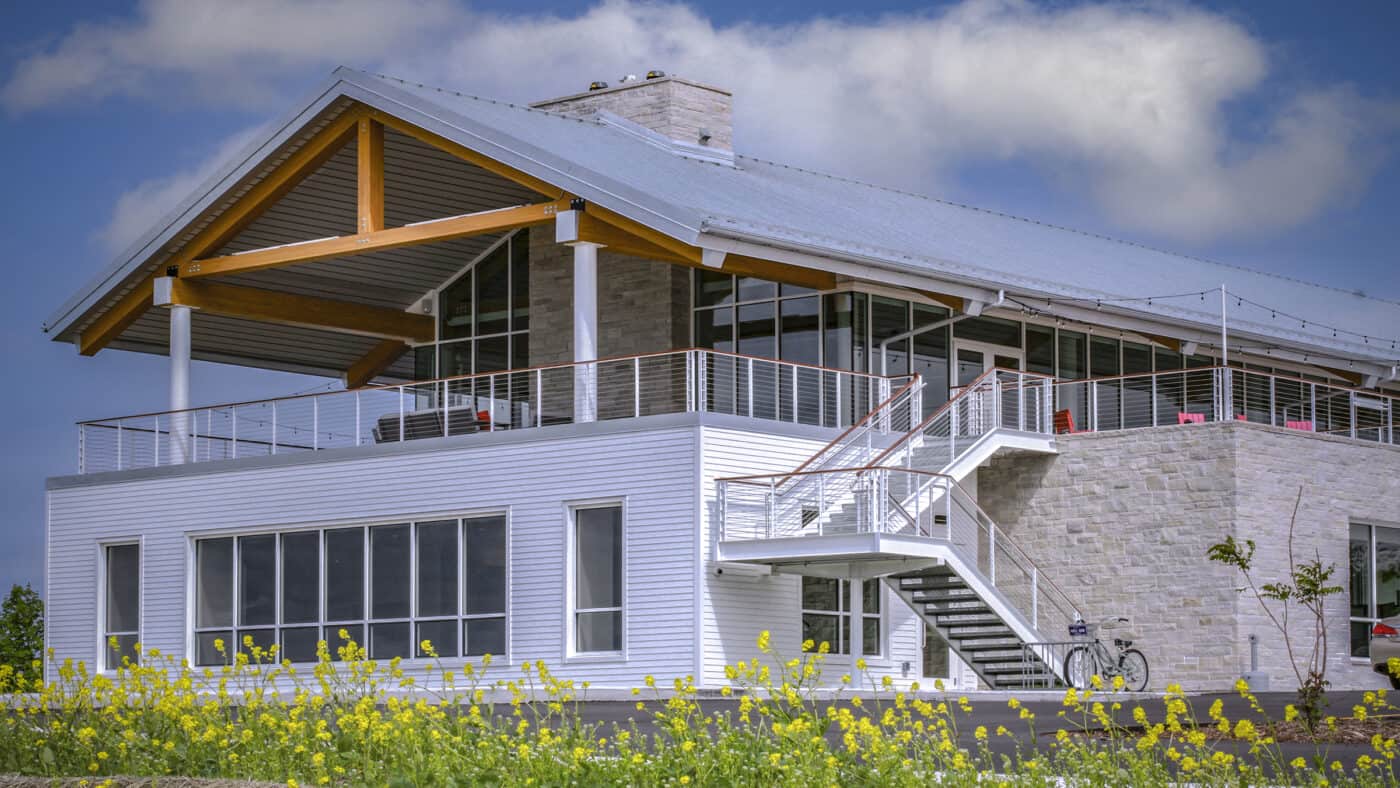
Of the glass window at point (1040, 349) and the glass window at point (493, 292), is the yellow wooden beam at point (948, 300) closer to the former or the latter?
the glass window at point (1040, 349)

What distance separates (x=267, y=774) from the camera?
41.0ft

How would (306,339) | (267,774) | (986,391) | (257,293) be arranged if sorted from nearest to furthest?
(267,774), (986,391), (257,293), (306,339)

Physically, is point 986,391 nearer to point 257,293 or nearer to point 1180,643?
point 1180,643

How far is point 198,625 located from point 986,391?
1134cm

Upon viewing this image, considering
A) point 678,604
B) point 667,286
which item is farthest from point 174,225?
point 678,604

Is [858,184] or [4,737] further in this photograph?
[858,184]

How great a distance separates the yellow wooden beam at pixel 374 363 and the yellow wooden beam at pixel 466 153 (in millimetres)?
8274

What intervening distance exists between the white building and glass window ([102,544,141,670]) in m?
0.05

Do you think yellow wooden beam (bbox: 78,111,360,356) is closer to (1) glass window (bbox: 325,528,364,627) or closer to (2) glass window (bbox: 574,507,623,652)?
(1) glass window (bbox: 325,528,364,627)

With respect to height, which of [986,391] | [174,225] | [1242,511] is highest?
[174,225]

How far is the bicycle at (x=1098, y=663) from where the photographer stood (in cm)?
2547

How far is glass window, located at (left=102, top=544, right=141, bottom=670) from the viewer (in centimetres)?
2933

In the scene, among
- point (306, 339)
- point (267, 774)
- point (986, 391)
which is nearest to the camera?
point (267, 774)

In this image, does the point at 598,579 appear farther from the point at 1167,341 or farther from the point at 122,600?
the point at 1167,341
